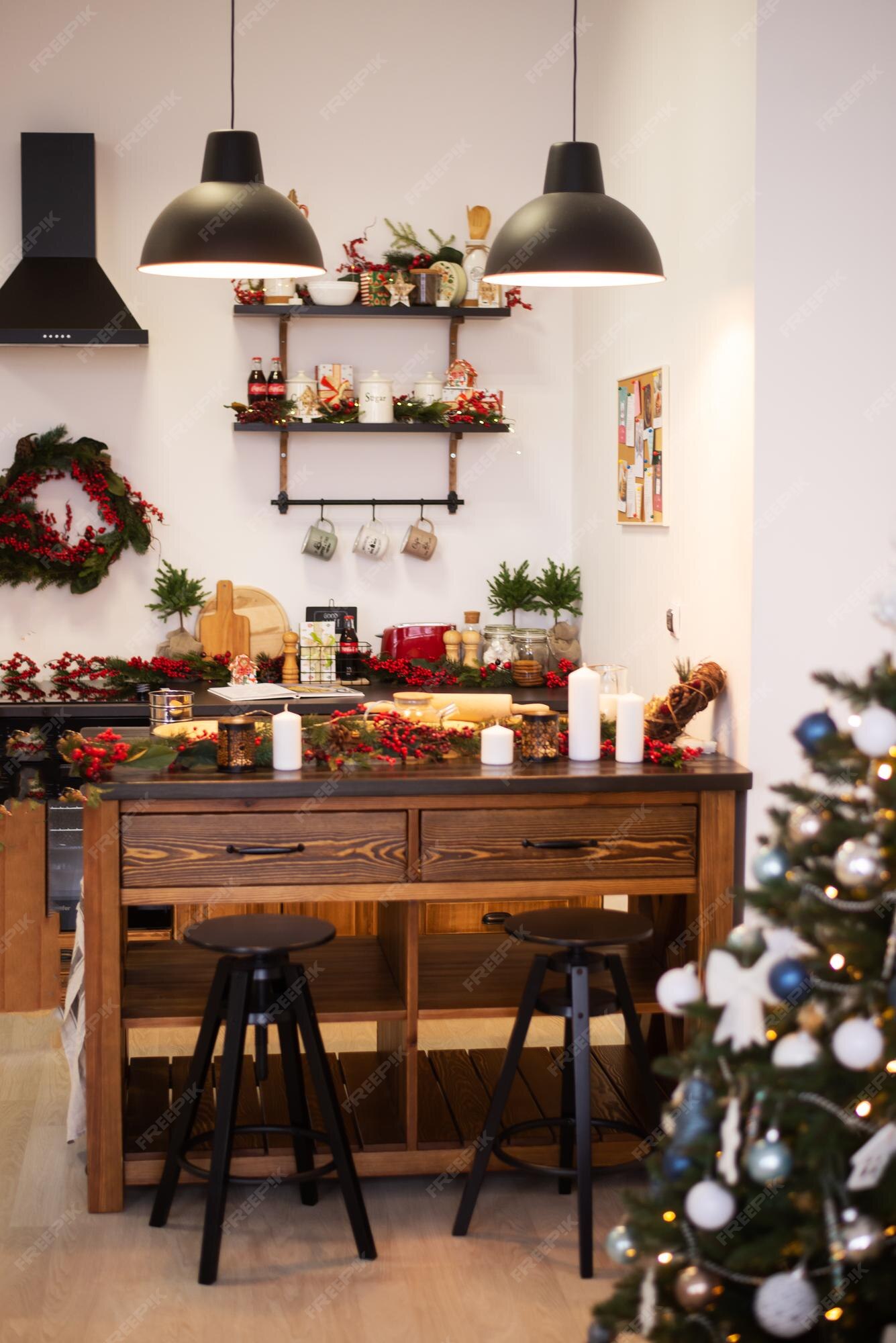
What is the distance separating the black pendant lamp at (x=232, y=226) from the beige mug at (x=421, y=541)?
2313mm

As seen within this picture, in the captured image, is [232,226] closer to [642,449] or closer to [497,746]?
[497,746]

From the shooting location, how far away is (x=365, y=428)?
530 cm

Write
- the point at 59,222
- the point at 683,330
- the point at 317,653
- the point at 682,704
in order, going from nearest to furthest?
the point at 682,704 → the point at 683,330 → the point at 59,222 → the point at 317,653

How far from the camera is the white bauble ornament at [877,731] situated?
1.76m

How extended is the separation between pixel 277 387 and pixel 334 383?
8.5 inches

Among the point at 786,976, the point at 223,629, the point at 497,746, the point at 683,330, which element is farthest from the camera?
the point at 223,629

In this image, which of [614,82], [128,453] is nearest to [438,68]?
[614,82]

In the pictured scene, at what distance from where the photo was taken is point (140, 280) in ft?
17.8

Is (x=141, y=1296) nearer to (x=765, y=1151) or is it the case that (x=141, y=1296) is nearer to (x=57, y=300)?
(x=765, y=1151)

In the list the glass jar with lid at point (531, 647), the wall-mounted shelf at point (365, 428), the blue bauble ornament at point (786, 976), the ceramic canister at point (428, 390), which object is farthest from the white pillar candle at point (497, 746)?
the ceramic canister at point (428, 390)

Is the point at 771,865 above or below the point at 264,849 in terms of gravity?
above

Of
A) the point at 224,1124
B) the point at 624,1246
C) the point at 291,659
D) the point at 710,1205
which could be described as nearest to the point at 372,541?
the point at 291,659

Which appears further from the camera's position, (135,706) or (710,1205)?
(135,706)

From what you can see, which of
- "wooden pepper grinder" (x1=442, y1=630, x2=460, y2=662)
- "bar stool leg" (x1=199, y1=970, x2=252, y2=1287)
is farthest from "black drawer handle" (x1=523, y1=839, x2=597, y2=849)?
"wooden pepper grinder" (x1=442, y1=630, x2=460, y2=662)
